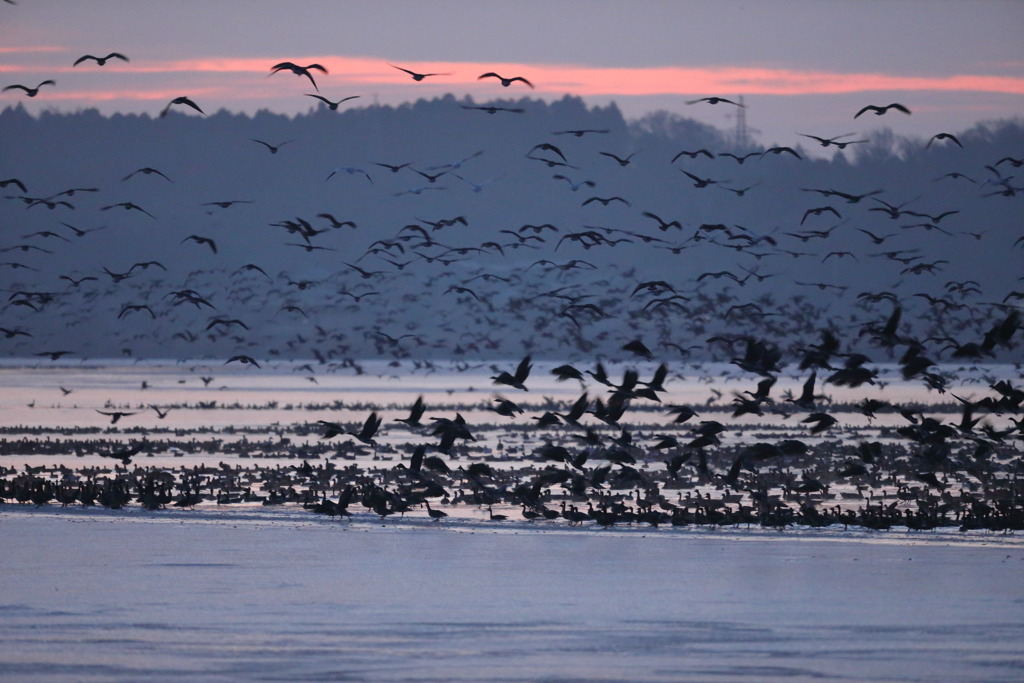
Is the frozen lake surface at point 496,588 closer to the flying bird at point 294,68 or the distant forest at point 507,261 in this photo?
the flying bird at point 294,68

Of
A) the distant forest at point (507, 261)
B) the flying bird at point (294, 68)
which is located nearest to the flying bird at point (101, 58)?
the flying bird at point (294, 68)

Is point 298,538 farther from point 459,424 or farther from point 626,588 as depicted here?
point 626,588

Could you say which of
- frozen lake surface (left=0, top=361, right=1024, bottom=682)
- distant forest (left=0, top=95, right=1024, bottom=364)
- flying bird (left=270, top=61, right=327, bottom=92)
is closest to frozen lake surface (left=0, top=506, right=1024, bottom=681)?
frozen lake surface (left=0, top=361, right=1024, bottom=682)

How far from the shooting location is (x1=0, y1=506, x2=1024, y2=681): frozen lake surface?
12828 millimetres

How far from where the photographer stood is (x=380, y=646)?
13.5m

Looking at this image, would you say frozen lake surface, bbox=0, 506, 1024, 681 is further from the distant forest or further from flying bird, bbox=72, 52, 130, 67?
the distant forest

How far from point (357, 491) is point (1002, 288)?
146586 mm

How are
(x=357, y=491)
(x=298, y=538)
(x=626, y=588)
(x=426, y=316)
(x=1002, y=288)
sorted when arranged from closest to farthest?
1. (x=626, y=588)
2. (x=298, y=538)
3. (x=357, y=491)
4. (x=426, y=316)
5. (x=1002, y=288)

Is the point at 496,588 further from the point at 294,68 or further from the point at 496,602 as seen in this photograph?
the point at 294,68

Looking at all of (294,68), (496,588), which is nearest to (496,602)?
(496,588)

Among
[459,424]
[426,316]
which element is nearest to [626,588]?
[459,424]

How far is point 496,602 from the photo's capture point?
15.4 m

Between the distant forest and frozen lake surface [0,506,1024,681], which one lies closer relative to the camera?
frozen lake surface [0,506,1024,681]

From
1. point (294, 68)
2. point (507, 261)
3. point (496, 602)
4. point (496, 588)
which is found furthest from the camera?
point (507, 261)
